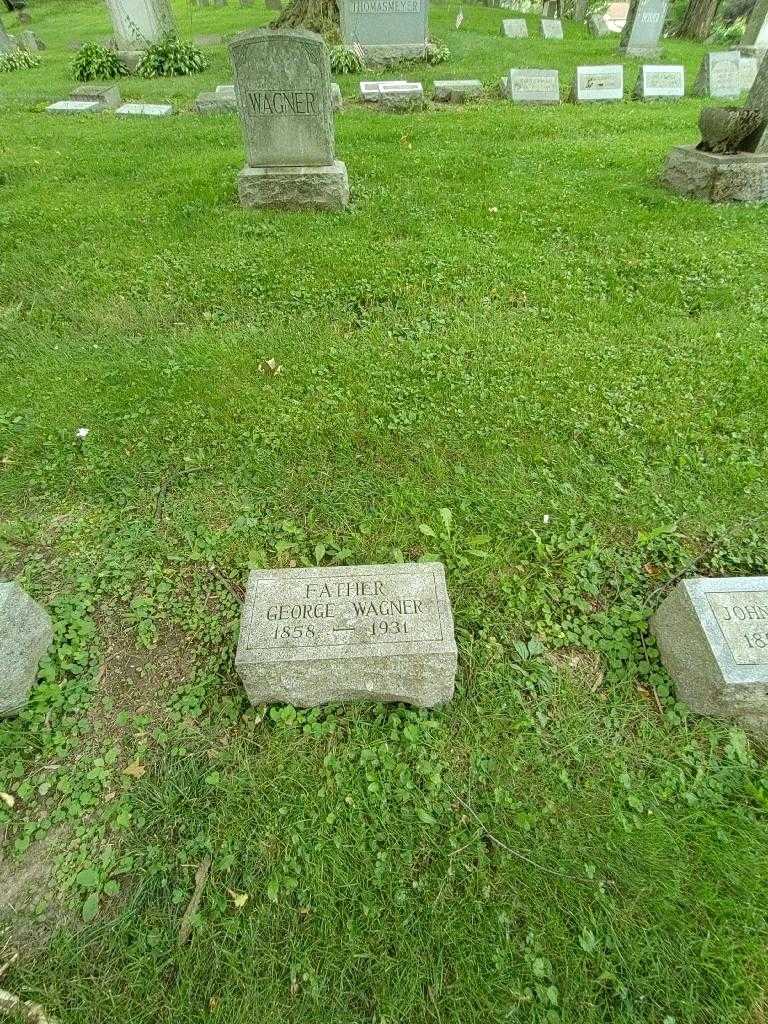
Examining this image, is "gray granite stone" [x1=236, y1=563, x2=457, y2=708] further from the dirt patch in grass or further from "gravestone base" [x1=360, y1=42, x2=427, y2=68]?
"gravestone base" [x1=360, y1=42, x2=427, y2=68]

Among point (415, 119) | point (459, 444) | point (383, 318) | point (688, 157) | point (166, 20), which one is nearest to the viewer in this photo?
point (459, 444)

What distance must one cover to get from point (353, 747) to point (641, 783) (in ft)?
3.66

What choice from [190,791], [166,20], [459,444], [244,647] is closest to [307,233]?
[459,444]

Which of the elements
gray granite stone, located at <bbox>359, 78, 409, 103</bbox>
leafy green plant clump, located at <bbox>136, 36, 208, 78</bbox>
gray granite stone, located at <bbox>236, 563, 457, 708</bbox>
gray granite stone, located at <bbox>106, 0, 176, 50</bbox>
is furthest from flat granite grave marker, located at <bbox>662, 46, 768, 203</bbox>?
gray granite stone, located at <bbox>106, 0, 176, 50</bbox>

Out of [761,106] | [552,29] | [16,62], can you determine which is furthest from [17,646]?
[552,29]

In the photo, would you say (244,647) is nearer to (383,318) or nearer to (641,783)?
(641,783)

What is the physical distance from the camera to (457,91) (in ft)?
32.9

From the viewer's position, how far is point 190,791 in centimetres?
208

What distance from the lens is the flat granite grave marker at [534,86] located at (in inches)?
392

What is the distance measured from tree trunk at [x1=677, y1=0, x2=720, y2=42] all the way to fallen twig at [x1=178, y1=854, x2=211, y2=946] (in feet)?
75.6

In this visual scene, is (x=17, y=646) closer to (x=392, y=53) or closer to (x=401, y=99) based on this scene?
(x=401, y=99)

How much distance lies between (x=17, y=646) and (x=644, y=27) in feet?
59.4

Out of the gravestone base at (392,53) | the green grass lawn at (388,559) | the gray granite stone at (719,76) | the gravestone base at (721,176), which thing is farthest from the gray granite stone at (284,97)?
the gray granite stone at (719,76)

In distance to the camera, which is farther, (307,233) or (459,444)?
(307,233)
